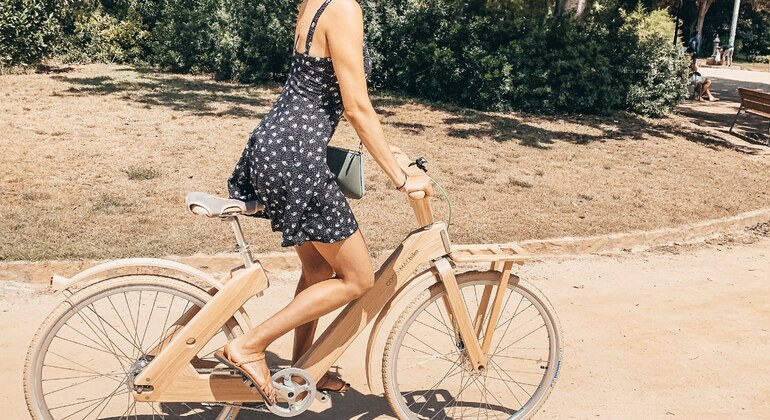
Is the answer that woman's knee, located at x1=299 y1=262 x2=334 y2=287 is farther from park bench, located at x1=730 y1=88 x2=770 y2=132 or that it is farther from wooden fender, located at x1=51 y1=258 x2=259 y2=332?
Answer: park bench, located at x1=730 y1=88 x2=770 y2=132

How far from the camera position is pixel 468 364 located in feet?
12.5

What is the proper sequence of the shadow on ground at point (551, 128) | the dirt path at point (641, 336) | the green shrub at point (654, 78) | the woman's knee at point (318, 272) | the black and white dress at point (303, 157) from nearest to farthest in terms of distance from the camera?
the black and white dress at point (303, 157) < the woman's knee at point (318, 272) < the dirt path at point (641, 336) < the shadow on ground at point (551, 128) < the green shrub at point (654, 78)

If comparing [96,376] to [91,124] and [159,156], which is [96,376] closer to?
[159,156]

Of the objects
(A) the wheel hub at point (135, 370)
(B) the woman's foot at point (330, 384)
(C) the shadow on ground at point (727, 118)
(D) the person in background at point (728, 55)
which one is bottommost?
(D) the person in background at point (728, 55)

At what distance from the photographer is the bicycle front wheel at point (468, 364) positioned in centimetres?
373

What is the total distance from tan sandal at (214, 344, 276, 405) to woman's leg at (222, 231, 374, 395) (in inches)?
0.6

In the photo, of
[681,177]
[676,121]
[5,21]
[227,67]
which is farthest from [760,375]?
[5,21]

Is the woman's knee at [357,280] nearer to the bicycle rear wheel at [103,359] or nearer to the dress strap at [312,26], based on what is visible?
the bicycle rear wheel at [103,359]

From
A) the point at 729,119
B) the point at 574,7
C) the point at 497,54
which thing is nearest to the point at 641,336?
the point at 497,54

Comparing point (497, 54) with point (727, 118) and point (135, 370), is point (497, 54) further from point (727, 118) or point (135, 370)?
point (135, 370)

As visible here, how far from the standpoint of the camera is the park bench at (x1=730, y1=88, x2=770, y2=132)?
13.6 meters

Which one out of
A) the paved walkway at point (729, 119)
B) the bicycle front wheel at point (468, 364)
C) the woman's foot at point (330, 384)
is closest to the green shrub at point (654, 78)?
the paved walkway at point (729, 119)

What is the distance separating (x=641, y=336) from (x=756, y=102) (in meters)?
10.3

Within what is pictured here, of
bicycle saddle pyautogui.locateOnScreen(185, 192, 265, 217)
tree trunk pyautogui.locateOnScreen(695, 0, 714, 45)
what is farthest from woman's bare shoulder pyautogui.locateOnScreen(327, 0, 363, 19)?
tree trunk pyautogui.locateOnScreen(695, 0, 714, 45)
